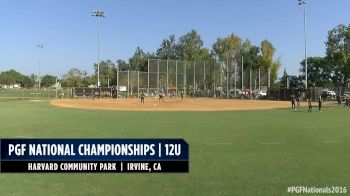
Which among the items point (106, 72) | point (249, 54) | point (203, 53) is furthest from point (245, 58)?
point (106, 72)

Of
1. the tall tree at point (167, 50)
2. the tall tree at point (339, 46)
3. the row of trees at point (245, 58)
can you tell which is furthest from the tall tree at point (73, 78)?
the tall tree at point (339, 46)

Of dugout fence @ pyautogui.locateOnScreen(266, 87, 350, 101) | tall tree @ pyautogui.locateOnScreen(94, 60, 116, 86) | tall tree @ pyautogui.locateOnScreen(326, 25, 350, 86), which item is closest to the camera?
dugout fence @ pyautogui.locateOnScreen(266, 87, 350, 101)

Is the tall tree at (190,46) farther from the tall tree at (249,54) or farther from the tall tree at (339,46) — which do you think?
the tall tree at (339,46)

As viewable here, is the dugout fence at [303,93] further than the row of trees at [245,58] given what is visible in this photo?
No

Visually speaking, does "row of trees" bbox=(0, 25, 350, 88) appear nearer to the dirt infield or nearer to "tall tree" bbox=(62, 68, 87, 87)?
"tall tree" bbox=(62, 68, 87, 87)

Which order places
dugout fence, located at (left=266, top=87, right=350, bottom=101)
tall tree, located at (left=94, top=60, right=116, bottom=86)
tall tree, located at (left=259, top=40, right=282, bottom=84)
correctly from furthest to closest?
1. tall tree, located at (left=94, top=60, right=116, bottom=86)
2. tall tree, located at (left=259, top=40, right=282, bottom=84)
3. dugout fence, located at (left=266, top=87, right=350, bottom=101)

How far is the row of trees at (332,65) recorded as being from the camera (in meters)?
81.1

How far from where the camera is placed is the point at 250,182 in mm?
8633

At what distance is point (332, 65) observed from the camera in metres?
93.8

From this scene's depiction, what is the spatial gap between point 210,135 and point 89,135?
16.0 feet

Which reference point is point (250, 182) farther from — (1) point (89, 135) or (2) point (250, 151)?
(1) point (89, 135)

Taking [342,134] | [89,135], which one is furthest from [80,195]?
[342,134]

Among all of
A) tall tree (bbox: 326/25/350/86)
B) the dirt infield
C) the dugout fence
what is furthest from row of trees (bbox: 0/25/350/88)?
the dirt infield

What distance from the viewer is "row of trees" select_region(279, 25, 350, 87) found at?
81062mm
